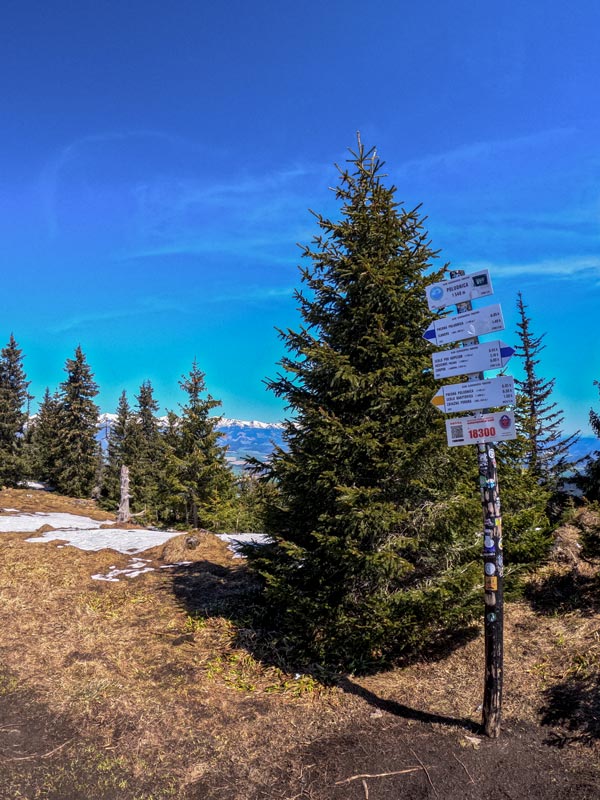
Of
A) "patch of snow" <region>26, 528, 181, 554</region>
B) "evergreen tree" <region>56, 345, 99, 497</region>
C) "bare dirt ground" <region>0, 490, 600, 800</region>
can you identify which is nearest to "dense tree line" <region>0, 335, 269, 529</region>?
"evergreen tree" <region>56, 345, 99, 497</region>

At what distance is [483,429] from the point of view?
5203 mm

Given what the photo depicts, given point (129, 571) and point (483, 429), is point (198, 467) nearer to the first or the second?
point (129, 571)

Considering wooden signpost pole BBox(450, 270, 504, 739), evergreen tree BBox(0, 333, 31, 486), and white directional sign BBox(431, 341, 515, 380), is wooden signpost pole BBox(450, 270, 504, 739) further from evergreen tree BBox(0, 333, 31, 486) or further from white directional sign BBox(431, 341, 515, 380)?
evergreen tree BBox(0, 333, 31, 486)

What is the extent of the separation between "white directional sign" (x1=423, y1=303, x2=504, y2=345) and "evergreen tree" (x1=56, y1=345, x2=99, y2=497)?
44.6m

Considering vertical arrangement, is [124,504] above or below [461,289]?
below

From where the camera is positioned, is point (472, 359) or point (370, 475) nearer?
point (472, 359)

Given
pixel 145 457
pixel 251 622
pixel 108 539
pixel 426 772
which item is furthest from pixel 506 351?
pixel 145 457

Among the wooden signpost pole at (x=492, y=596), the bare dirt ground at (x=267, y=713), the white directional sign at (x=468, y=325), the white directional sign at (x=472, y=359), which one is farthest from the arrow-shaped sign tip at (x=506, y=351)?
the bare dirt ground at (x=267, y=713)

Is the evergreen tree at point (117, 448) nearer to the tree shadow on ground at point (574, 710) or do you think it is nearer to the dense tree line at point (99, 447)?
the dense tree line at point (99, 447)

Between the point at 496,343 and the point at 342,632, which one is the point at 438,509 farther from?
the point at 496,343

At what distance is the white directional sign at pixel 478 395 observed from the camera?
5.06 metres

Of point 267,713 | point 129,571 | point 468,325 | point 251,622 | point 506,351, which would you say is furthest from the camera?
point 129,571

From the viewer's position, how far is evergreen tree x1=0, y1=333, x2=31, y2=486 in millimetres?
39844

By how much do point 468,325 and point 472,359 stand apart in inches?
16.9
